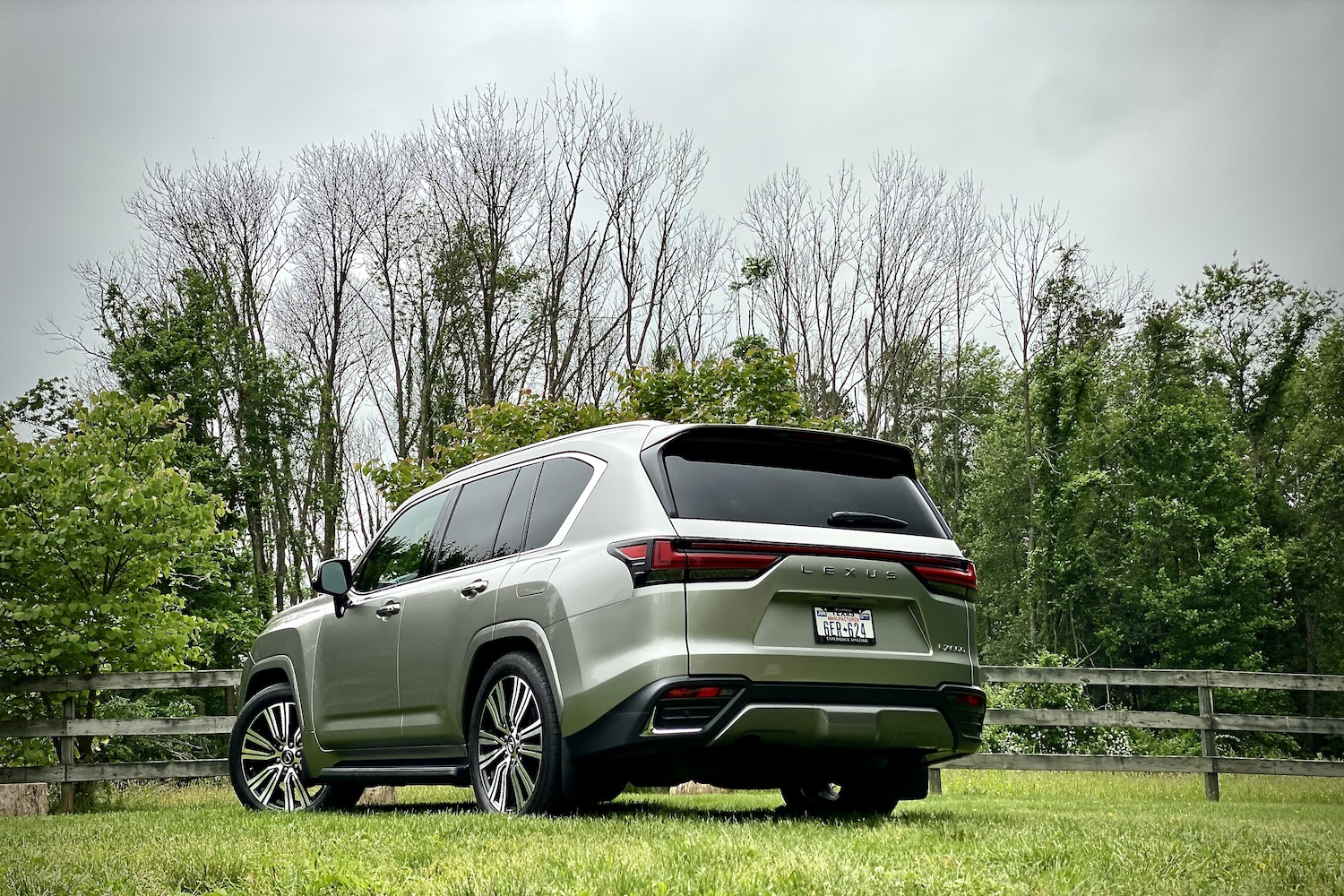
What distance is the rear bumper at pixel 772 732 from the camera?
5.39 meters

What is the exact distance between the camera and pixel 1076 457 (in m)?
43.4

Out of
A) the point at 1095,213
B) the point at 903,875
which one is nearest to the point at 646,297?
the point at 1095,213

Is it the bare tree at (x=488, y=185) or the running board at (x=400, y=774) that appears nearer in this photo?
the running board at (x=400, y=774)

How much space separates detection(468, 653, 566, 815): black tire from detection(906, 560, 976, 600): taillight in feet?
6.20

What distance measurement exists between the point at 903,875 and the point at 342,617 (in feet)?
15.9

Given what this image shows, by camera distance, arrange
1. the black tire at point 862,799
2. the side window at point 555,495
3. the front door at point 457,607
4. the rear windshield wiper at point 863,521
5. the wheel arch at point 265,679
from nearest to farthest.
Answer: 1. the rear windshield wiper at point 863,521
2. the side window at point 555,495
3. the front door at point 457,607
4. the black tire at point 862,799
5. the wheel arch at point 265,679

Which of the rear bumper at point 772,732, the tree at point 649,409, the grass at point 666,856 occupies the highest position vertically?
the tree at point 649,409

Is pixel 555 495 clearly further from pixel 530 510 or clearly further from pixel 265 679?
pixel 265 679

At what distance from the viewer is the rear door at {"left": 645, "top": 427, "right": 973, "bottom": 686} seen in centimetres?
549

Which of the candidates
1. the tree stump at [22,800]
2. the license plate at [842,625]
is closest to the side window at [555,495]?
the license plate at [842,625]

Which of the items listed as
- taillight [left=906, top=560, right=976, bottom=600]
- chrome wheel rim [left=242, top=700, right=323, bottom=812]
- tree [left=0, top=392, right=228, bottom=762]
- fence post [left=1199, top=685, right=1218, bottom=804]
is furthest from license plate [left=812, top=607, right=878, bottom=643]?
tree [left=0, top=392, right=228, bottom=762]

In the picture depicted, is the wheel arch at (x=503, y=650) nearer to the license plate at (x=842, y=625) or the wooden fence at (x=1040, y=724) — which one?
the license plate at (x=842, y=625)

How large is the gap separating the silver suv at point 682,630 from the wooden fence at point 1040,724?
493cm

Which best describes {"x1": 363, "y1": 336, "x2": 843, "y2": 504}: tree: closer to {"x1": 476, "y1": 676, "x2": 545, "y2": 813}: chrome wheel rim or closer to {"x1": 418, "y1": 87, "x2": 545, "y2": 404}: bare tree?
{"x1": 476, "y1": 676, "x2": 545, "y2": 813}: chrome wheel rim
